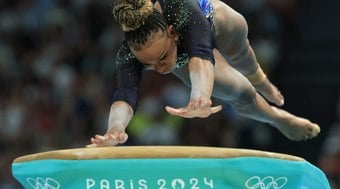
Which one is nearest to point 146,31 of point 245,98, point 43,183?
point 43,183

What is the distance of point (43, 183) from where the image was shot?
2371 mm

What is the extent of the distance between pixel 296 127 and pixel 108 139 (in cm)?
167

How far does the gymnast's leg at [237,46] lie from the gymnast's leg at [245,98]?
3.4 inches

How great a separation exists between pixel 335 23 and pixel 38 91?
9.20 ft

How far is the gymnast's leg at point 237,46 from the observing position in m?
3.53

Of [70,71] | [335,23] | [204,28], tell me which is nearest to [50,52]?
[70,71]

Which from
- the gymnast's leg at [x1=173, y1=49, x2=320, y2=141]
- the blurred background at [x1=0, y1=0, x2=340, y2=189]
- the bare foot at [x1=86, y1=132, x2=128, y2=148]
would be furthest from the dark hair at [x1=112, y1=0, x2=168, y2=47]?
the blurred background at [x1=0, y1=0, x2=340, y2=189]

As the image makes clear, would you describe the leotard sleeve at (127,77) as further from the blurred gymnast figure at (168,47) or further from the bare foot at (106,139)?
the bare foot at (106,139)

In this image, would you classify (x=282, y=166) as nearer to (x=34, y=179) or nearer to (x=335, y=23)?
(x=34, y=179)

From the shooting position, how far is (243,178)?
232 centimetres

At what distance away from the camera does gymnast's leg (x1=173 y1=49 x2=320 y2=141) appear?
3666 millimetres

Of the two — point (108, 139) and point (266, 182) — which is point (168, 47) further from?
point (266, 182)

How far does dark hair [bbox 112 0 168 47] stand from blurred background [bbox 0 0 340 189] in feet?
11.9

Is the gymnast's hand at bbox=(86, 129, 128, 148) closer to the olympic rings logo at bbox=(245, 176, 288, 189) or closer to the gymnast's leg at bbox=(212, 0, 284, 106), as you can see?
the olympic rings logo at bbox=(245, 176, 288, 189)
